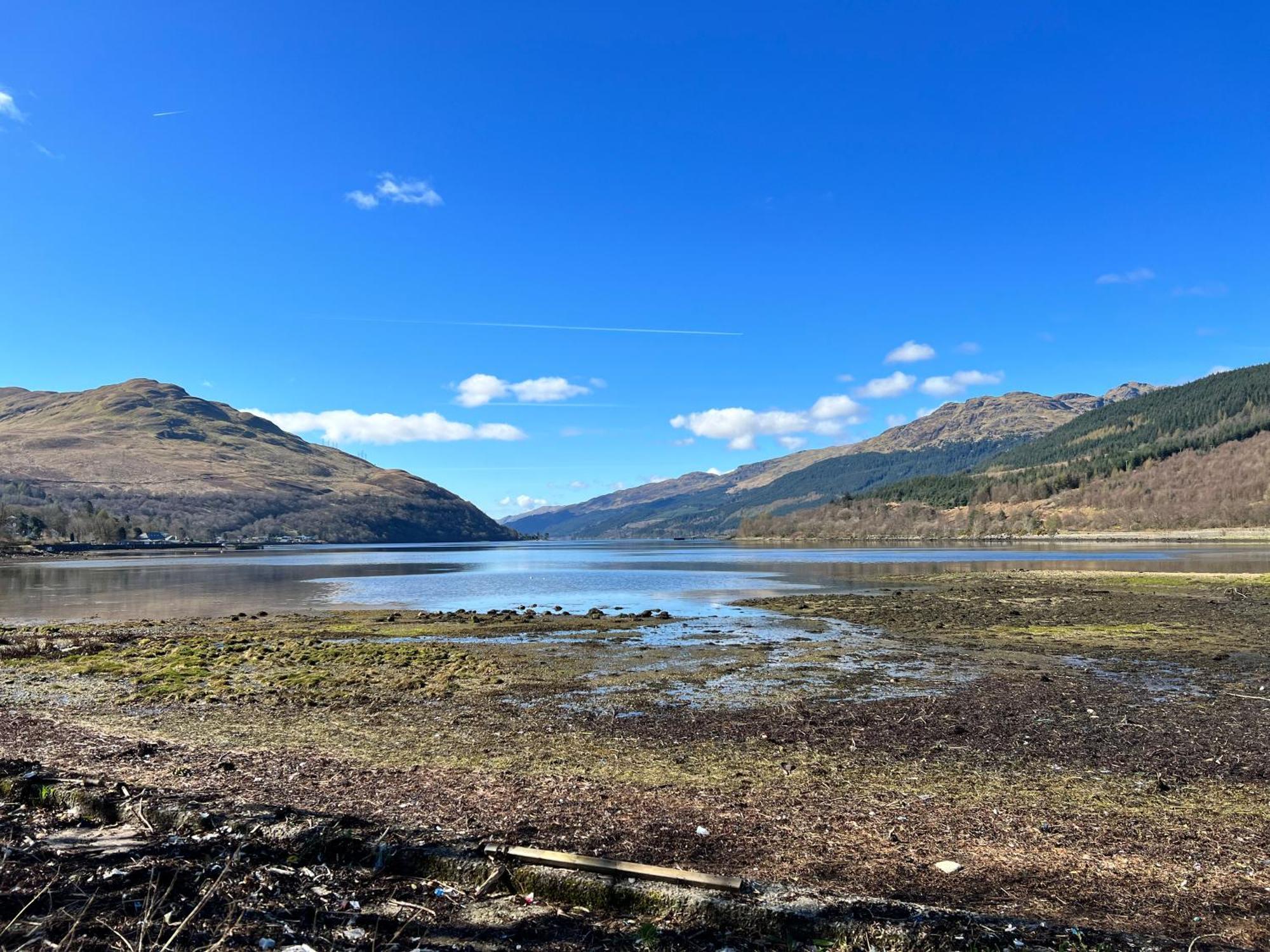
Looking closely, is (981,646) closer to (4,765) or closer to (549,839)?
(549,839)

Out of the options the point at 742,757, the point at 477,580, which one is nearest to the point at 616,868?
the point at 742,757

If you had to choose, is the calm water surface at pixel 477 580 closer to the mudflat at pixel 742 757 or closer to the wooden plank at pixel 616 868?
the mudflat at pixel 742 757

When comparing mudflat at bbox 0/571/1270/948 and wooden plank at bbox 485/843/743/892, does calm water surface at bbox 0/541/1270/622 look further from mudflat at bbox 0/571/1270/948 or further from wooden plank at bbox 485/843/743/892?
wooden plank at bbox 485/843/743/892

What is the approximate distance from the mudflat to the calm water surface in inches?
914

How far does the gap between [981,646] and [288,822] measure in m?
27.5

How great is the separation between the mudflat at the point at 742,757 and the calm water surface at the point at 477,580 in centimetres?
2320

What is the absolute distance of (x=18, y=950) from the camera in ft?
18.1

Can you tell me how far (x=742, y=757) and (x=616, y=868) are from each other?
21.5ft

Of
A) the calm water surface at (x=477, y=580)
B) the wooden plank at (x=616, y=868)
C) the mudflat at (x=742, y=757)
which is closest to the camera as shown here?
the wooden plank at (x=616, y=868)

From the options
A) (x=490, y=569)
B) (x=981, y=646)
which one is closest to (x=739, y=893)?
(x=981, y=646)

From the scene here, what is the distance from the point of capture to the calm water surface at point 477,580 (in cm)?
5447

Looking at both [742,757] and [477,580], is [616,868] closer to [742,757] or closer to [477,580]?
[742,757]

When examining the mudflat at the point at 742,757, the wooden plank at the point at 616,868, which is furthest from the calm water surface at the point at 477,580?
the wooden plank at the point at 616,868

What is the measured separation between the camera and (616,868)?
7469 mm
